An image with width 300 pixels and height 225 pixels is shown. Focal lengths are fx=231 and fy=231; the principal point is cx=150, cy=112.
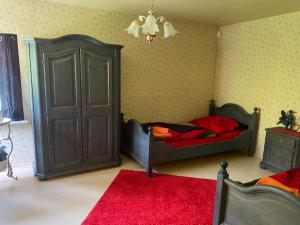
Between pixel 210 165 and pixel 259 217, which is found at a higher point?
pixel 259 217

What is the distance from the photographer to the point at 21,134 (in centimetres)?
326

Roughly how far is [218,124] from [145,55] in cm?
169

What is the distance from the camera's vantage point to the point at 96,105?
310cm

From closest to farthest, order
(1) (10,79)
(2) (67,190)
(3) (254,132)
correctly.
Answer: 1. (2) (67,190)
2. (1) (10,79)
3. (3) (254,132)

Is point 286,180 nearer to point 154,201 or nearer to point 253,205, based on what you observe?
point 253,205

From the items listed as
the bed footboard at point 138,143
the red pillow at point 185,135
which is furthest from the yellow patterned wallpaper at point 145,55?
the red pillow at point 185,135

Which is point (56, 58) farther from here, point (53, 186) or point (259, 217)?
point (259, 217)

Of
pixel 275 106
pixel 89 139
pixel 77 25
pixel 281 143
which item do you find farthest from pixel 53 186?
pixel 275 106

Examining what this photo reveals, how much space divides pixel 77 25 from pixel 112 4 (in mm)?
608


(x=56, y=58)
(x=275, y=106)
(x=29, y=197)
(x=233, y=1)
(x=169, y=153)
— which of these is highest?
(x=233, y=1)

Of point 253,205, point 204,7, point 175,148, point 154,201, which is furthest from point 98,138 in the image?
point 204,7

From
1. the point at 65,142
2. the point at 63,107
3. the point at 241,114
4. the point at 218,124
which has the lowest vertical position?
the point at 65,142

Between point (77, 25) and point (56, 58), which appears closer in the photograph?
point (56, 58)

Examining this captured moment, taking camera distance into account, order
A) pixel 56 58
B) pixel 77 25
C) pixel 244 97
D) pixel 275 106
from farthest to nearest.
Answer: pixel 244 97
pixel 275 106
pixel 77 25
pixel 56 58
